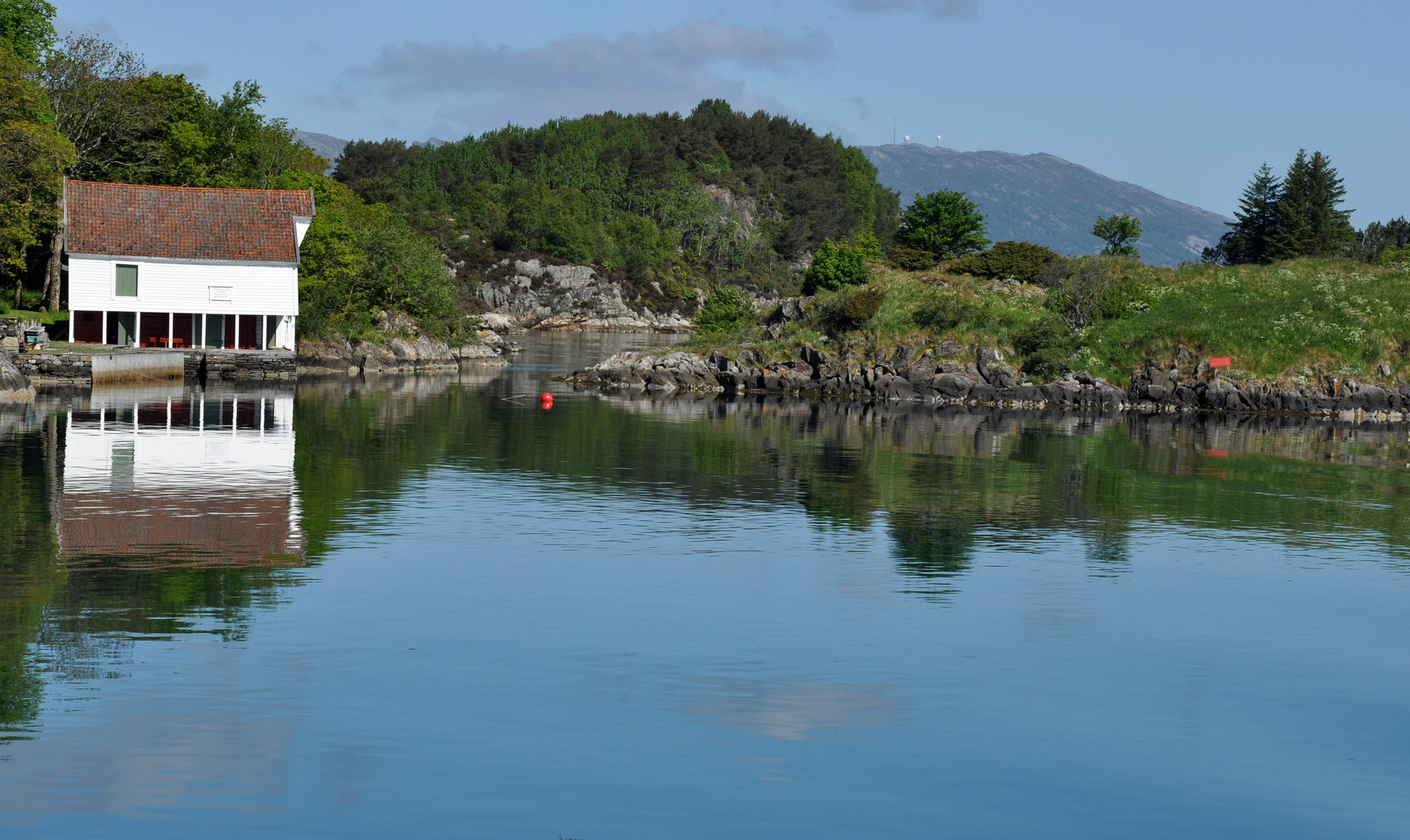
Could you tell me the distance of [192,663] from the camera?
14172 millimetres

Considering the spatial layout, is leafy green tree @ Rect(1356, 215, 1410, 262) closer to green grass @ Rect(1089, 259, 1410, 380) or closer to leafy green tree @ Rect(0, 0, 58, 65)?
green grass @ Rect(1089, 259, 1410, 380)

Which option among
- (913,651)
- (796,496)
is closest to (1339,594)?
(913,651)

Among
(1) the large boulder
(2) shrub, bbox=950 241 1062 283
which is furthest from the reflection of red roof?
(2) shrub, bbox=950 241 1062 283

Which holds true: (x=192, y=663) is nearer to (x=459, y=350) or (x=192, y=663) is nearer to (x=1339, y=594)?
(x=1339, y=594)

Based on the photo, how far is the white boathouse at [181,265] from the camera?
67500 mm

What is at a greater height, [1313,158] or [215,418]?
[1313,158]

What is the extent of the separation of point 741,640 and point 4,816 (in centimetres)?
883

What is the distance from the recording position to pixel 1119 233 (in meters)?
89.9

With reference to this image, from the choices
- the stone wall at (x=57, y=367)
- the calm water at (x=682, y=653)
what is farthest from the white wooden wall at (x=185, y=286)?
the calm water at (x=682, y=653)

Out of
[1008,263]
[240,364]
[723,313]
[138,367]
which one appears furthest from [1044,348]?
[138,367]

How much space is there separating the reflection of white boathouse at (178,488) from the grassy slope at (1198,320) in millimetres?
39844

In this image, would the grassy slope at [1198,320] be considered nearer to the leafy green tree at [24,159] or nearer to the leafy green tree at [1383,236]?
the leafy green tree at [1383,236]

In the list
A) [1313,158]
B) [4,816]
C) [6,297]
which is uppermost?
[1313,158]

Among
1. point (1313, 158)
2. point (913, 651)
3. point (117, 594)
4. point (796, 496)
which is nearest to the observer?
point (913, 651)
